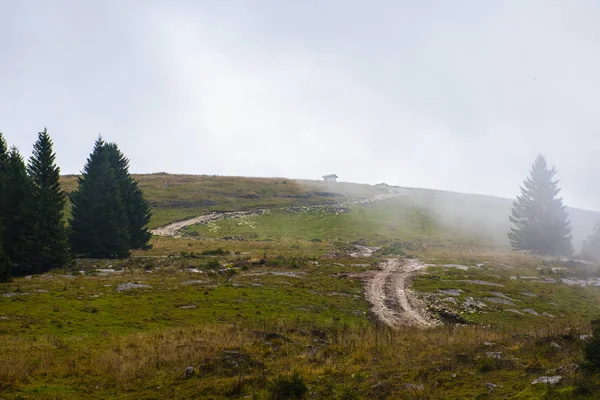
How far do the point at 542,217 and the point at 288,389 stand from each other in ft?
261

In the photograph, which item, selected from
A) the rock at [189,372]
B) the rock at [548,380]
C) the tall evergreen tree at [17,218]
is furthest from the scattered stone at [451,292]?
the tall evergreen tree at [17,218]

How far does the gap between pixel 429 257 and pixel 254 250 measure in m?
26.8

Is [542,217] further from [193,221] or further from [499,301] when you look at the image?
[193,221]

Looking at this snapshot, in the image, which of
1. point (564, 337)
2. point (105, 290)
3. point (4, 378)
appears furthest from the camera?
point (105, 290)

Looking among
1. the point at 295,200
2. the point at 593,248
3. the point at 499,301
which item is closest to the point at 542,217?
the point at 593,248

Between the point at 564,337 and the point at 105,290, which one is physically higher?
the point at 564,337

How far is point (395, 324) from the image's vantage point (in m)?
29.3

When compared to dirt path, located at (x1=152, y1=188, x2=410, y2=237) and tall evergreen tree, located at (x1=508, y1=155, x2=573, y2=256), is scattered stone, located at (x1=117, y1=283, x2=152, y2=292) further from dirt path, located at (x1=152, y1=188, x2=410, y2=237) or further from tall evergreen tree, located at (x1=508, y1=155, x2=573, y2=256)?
tall evergreen tree, located at (x1=508, y1=155, x2=573, y2=256)

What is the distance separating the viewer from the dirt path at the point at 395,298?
30.7 m

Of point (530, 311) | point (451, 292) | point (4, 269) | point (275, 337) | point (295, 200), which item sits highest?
point (295, 200)

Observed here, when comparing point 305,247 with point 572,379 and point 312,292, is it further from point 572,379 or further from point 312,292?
point 572,379

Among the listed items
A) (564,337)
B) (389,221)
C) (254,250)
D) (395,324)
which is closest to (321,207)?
(389,221)

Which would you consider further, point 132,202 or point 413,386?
point 132,202

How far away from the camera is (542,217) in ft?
258
